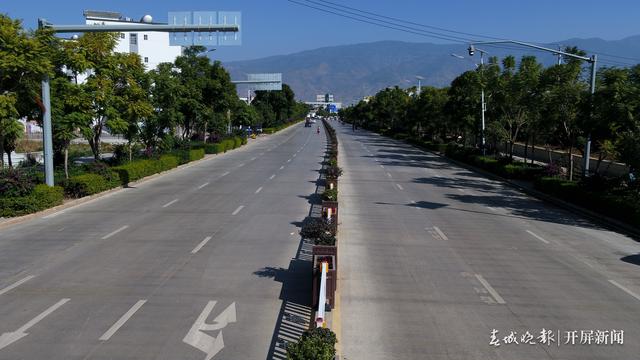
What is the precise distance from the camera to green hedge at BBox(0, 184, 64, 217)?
60.7ft

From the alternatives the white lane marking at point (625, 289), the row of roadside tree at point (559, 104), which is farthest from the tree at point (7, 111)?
the row of roadside tree at point (559, 104)

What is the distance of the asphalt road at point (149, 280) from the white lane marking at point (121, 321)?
15mm

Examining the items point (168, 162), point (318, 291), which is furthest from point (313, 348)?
point (168, 162)

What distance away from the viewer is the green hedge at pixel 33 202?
18.5 metres

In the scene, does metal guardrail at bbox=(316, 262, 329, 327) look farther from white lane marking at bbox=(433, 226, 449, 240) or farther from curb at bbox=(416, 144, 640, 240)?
curb at bbox=(416, 144, 640, 240)

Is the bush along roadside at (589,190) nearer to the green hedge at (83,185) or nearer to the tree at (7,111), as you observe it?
the green hedge at (83,185)

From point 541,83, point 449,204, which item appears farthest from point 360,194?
point 541,83

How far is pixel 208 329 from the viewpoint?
8.95 metres

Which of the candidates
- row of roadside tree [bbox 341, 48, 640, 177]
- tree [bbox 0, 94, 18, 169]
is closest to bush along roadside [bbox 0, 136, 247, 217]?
tree [bbox 0, 94, 18, 169]

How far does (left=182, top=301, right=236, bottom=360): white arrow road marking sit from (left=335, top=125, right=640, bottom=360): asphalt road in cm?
184

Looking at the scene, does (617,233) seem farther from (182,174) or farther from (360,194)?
(182,174)

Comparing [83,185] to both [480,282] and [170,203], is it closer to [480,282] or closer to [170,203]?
[170,203]

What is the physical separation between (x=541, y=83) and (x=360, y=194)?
434 inches

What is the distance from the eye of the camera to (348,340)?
8562mm
